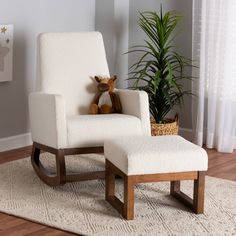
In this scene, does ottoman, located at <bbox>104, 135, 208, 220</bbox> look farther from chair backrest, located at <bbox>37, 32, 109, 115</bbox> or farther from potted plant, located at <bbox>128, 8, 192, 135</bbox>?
potted plant, located at <bbox>128, 8, 192, 135</bbox>

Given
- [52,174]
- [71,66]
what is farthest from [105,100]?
[52,174]

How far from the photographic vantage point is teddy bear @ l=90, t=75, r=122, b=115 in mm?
4160

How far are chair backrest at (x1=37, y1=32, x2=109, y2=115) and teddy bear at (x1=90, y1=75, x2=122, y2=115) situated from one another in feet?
0.22

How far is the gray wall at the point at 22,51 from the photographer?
183 inches

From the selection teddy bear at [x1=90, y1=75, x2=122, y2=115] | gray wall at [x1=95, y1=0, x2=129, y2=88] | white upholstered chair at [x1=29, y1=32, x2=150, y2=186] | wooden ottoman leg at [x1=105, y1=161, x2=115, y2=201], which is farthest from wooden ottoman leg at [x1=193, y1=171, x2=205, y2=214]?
gray wall at [x1=95, y1=0, x2=129, y2=88]

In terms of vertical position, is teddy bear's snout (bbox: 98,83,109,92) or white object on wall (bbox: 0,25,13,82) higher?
white object on wall (bbox: 0,25,13,82)

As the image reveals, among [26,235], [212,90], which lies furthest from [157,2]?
[26,235]

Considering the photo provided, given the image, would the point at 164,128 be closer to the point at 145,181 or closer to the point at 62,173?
the point at 62,173

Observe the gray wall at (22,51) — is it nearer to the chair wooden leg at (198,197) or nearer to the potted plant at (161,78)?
the potted plant at (161,78)

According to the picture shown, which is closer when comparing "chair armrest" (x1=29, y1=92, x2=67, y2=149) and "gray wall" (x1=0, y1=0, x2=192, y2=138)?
"chair armrest" (x1=29, y1=92, x2=67, y2=149)

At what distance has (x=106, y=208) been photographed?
3359 millimetres

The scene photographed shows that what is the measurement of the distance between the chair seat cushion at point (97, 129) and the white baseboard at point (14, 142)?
1.11 meters

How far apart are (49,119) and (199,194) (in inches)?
42.0

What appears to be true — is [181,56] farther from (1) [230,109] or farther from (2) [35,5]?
(2) [35,5]
